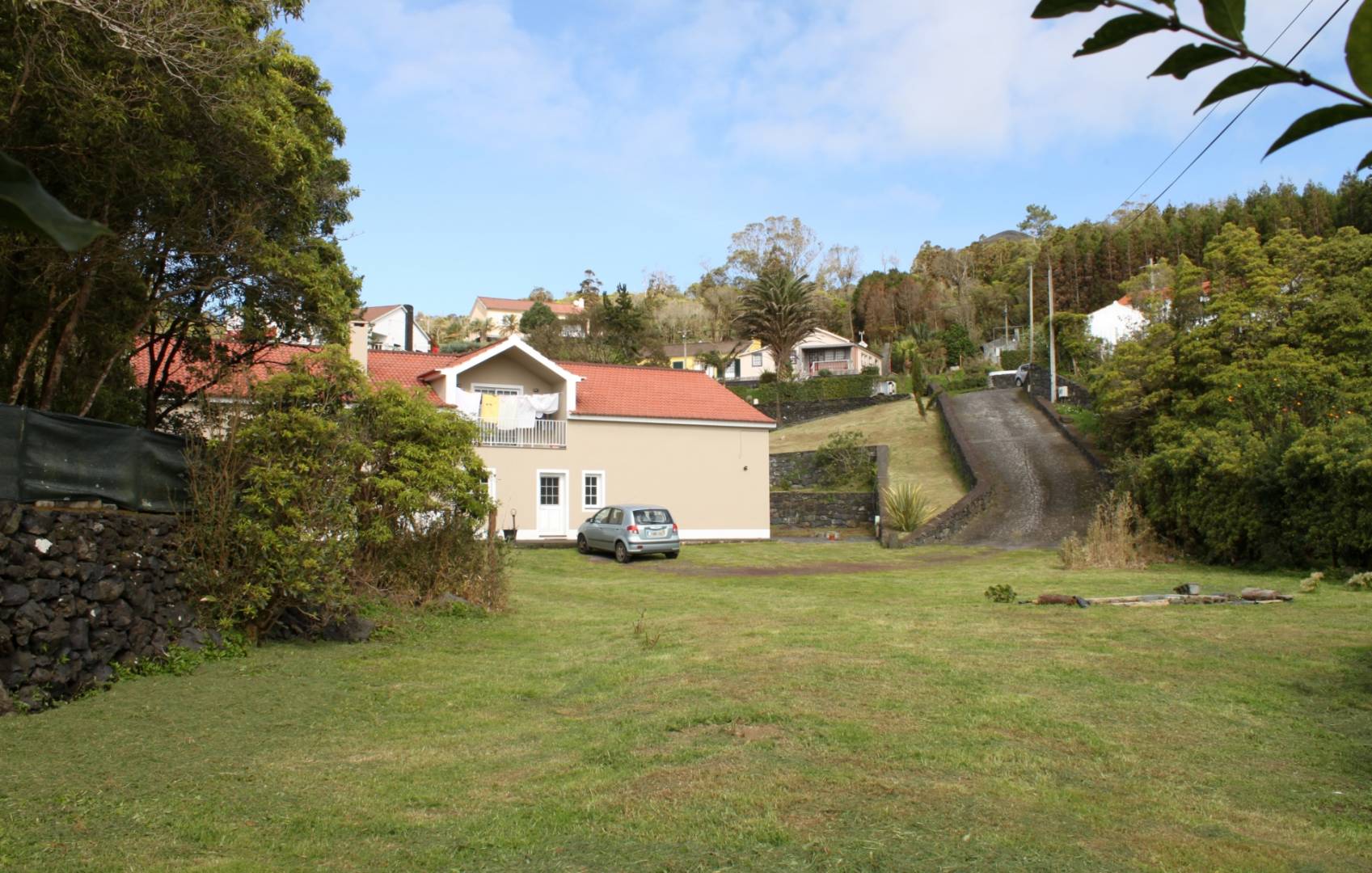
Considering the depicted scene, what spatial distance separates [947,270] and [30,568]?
90.2 meters

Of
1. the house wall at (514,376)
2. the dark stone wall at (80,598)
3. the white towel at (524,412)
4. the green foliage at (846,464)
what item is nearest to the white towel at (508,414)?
the white towel at (524,412)

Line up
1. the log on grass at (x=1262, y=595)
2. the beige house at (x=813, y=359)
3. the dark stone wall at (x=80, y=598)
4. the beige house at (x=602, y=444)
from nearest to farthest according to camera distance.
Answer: the dark stone wall at (x=80, y=598), the log on grass at (x=1262, y=595), the beige house at (x=602, y=444), the beige house at (x=813, y=359)

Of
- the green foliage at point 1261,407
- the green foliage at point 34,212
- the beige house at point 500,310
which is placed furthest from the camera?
the beige house at point 500,310

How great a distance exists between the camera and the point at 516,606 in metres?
15.1

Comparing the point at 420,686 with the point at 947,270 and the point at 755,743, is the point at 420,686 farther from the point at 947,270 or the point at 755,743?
the point at 947,270

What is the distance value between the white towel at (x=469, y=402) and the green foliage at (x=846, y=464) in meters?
14.0

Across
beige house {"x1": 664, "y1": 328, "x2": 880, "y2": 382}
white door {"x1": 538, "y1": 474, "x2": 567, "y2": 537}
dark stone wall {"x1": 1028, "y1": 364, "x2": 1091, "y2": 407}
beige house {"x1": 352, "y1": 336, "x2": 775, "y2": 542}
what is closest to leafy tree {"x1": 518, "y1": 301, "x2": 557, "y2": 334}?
beige house {"x1": 664, "y1": 328, "x2": 880, "y2": 382}

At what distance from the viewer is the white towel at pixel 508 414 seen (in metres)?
29.3

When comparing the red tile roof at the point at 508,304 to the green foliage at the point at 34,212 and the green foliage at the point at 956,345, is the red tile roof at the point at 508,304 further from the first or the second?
the green foliage at the point at 34,212

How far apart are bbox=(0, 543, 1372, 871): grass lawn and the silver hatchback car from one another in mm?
11869

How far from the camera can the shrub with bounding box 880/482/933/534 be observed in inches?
1168

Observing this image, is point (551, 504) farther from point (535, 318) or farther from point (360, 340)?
point (535, 318)

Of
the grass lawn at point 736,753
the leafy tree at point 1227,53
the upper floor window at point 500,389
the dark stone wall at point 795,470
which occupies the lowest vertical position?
the grass lawn at point 736,753

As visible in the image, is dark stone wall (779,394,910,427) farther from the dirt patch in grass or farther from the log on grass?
the log on grass
